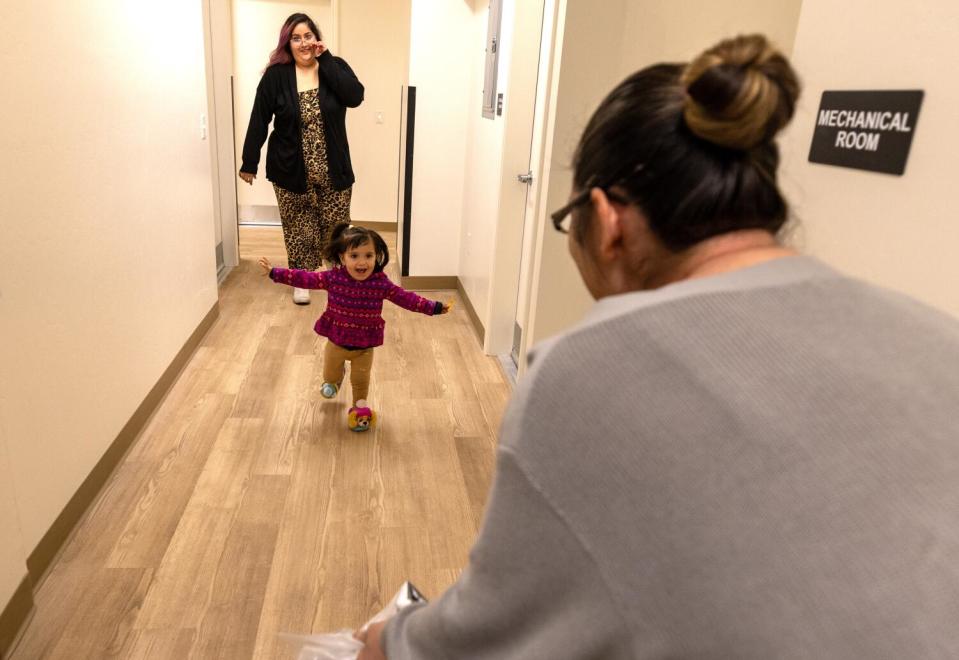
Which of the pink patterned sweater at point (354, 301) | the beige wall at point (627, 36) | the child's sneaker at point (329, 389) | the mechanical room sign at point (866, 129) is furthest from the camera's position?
the child's sneaker at point (329, 389)

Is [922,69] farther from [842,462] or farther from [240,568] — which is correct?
[240,568]

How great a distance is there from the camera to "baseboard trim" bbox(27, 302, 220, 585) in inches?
71.4

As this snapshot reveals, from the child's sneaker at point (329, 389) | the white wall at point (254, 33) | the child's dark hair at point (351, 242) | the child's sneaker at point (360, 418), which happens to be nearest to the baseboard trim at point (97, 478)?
the child's sneaker at point (329, 389)

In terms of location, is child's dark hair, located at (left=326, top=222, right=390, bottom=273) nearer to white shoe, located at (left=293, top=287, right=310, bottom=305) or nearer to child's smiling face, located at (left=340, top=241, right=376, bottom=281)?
child's smiling face, located at (left=340, top=241, right=376, bottom=281)

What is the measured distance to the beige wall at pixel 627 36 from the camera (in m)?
2.26

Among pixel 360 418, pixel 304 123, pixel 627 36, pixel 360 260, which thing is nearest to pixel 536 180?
pixel 627 36

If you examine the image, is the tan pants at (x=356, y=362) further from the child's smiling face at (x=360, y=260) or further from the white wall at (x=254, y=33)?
the white wall at (x=254, y=33)

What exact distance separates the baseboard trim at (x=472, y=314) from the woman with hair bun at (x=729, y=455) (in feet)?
9.90

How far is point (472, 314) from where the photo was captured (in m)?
4.07

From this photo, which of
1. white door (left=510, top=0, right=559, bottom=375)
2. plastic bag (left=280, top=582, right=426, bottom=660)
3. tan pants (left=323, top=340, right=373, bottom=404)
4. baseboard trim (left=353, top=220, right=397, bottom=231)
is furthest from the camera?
baseboard trim (left=353, top=220, right=397, bottom=231)

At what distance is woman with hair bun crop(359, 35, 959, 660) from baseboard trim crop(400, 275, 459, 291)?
160 inches

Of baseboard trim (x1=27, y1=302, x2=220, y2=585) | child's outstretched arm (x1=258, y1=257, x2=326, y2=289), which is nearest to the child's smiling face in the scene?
child's outstretched arm (x1=258, y1=257, x2=326, y2=289)

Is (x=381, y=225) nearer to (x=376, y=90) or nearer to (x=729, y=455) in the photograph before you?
(x=376, y=90)

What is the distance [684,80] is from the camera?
647mm
